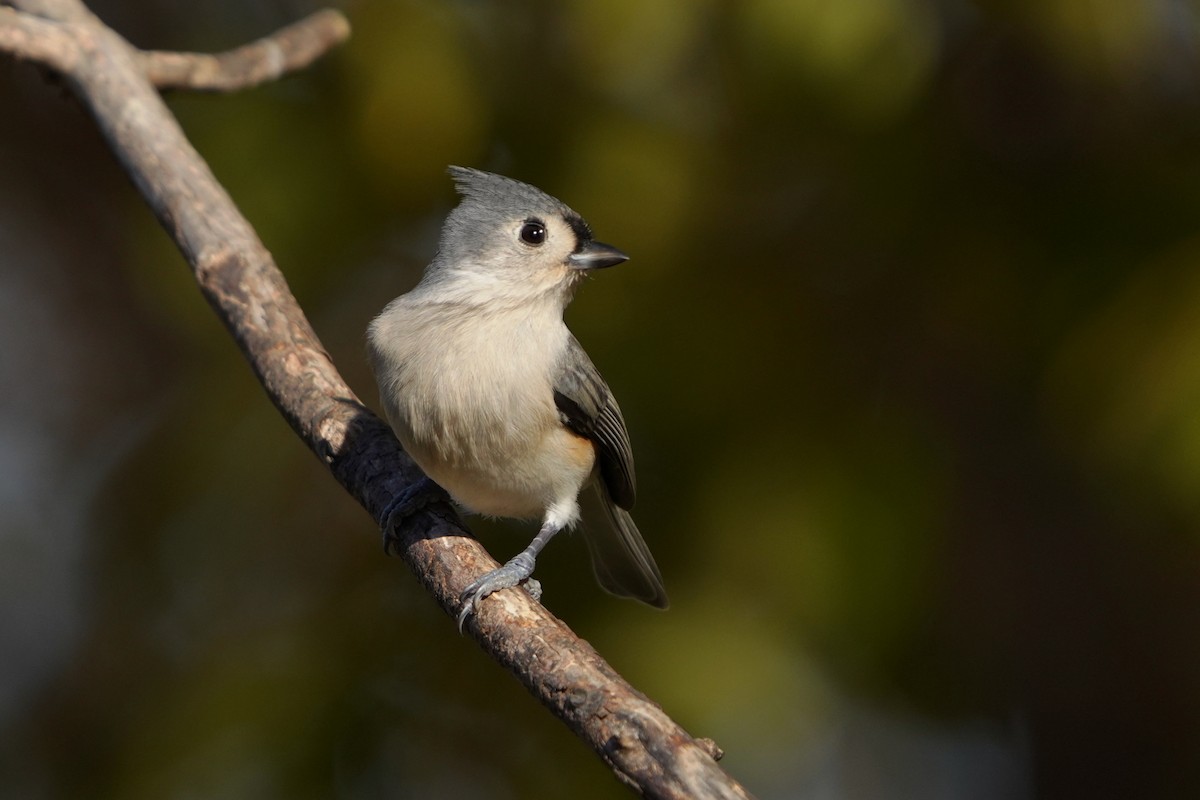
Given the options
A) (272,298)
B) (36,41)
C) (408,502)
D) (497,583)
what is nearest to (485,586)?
(497,583)

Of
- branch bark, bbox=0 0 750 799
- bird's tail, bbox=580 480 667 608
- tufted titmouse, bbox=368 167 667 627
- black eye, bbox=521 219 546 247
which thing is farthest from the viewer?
bird's tail, bbox=580 480 667 608

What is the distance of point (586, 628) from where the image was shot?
3527 millimetres

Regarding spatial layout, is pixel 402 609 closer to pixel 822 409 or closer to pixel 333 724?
pixel 333 724

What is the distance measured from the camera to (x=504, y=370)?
275 centimetres

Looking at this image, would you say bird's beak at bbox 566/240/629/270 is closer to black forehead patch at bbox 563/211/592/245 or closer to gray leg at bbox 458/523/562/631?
black forehead patch at bbox 563/211/592/245

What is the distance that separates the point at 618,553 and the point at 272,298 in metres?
1.22

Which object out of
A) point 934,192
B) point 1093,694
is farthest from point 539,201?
point 1093,694

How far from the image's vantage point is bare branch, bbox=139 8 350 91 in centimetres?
353

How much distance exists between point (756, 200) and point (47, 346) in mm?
2941

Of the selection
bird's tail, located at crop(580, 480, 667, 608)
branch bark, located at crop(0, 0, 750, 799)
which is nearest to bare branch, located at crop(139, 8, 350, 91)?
branch bark, located at crop(0, 0, 750, 799)

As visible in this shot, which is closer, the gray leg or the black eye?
the gray leg

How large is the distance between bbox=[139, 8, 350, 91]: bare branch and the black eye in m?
1.14

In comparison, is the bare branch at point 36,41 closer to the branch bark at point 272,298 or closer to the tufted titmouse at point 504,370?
the branch bark at point 272,298

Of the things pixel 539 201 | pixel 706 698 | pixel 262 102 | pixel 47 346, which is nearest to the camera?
pixel 539 201
